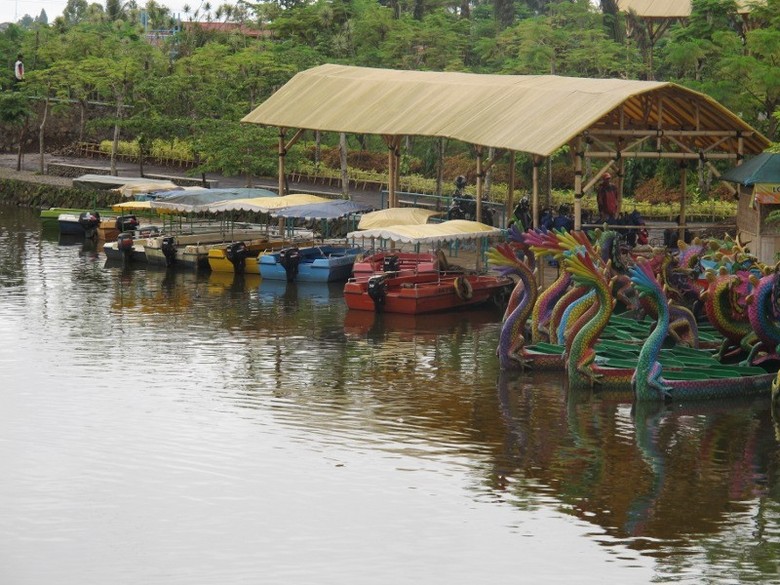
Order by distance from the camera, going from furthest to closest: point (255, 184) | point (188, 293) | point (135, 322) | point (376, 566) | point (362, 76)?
point (255, 184) < point (362, 76) < point (188, 293) < point (135, 322) < point (376, 566)

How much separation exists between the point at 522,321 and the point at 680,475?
32.1ft

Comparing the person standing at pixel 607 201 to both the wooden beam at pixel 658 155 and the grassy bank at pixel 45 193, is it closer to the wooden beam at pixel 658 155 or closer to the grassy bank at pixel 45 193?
the wooden beam at pixel 658 155

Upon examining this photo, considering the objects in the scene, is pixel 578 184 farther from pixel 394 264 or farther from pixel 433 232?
pixel 394 264

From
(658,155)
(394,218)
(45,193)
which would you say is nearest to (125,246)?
(394,218)

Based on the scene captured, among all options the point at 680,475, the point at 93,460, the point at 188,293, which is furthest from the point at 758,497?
the point at 188,293

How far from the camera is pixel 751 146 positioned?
51.6m

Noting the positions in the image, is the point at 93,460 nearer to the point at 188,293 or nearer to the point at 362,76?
the point at 188,293

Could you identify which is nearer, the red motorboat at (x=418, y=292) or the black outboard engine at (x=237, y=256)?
the red motorboat at (x=418, y=292)

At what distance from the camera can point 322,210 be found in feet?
184

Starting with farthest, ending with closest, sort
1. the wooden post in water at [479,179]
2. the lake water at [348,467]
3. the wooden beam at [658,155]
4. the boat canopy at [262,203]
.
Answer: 1. the boat canopy at [262,203]
2. the wooden post in water at [479,179]
3. the wooden beam at [658,155]
4. the lake water at [348,467]

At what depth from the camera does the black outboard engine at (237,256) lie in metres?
58.8

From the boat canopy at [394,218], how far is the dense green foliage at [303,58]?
14.2m

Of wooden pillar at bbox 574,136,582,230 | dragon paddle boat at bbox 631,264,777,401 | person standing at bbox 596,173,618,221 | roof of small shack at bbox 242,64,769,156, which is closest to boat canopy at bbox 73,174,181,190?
roof of small shack at bbox 242,64,769,156

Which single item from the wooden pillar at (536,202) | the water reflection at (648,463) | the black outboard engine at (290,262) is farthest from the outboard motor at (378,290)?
the water reflection at (648,463)
